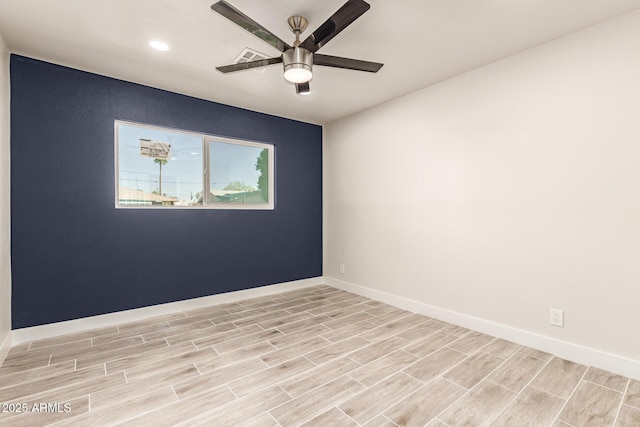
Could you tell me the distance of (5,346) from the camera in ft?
7.88

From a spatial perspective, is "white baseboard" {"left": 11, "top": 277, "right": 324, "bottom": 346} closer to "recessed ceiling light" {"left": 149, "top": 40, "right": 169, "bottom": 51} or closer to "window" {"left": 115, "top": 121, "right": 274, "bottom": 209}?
"window" {"left": 115, "top": 121, "right": 274, "bottom": 209}

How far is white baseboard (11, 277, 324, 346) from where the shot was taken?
269cm

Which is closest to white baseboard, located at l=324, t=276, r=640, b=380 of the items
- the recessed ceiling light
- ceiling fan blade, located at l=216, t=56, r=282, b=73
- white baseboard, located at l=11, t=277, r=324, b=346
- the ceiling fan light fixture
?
white baseboard, located at l=11, t=277, r=324, b=346

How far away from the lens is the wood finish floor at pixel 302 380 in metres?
1.70

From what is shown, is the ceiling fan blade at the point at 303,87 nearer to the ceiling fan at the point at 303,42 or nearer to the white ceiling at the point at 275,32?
the ceiling fan at the point at 303,42

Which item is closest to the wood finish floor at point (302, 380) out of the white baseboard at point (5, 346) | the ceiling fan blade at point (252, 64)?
the white baseboard at point (5, 346)

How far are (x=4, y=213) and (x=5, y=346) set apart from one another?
105 cm

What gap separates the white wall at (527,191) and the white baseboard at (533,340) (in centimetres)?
5

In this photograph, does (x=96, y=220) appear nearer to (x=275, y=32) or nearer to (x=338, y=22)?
(x=275, y=32)

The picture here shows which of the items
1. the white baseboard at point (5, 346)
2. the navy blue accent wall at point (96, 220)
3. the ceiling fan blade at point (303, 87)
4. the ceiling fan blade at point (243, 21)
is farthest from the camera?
the navy blue accent wall at point (96, 220)

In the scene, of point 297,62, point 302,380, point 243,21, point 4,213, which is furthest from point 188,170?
point 302,380

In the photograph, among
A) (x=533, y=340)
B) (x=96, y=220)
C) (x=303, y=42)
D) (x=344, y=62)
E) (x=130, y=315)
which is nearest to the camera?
(x=303, y=42)

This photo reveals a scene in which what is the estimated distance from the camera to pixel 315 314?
338 cm

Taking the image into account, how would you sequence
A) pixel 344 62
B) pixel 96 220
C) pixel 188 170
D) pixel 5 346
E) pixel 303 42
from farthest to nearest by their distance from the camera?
pixel 188 170 < pixel 96 220 < pixel 5 346 < pixel 344 62 < pixel 303 42
